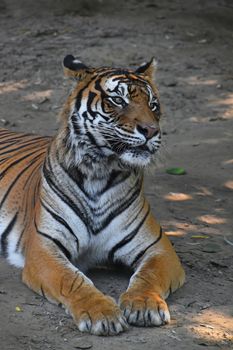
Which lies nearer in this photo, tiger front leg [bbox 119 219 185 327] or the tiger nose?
tiger front leg [bbox 119 219 185 327]

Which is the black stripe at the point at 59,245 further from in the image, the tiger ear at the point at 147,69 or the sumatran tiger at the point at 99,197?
the tiger ear at the point at 147,69

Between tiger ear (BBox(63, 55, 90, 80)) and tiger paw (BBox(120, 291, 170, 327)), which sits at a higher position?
tiger ear (BBox(63, 55, 90, 80))

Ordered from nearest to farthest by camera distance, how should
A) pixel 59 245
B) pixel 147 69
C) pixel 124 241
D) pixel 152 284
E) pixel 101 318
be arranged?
pixel 101 318 → pixel 152 284 → pixel 59 245 → pixel 124 241 → pixel 147 69

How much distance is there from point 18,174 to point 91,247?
3.23 ft

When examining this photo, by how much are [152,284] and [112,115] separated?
0.88 m

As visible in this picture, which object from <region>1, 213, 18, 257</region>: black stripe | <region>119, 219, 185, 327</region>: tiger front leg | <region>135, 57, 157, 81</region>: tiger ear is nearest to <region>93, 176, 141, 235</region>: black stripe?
<region>119, 219, 185, 327</region>: tiger front leg

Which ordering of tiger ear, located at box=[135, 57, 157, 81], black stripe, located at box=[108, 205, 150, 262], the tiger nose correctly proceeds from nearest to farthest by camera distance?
1. the tiger nose
2. black stripe, located at box=[108, 205, 150, 262]
3. tiger ear, located at box=[135, 57, 157, 81]

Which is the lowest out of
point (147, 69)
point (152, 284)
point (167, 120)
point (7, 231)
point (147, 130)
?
point (167, 120)

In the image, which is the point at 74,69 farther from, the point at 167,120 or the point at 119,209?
the point at 167,120

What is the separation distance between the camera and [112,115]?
4.71 m

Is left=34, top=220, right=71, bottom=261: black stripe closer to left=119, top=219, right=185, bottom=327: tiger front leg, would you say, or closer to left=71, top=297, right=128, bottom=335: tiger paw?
left=119, top=219, right=185, bottom=327: tiger front leg

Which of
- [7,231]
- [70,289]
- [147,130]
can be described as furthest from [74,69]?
[70,289]

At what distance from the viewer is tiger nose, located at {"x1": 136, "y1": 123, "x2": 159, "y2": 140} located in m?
4.56

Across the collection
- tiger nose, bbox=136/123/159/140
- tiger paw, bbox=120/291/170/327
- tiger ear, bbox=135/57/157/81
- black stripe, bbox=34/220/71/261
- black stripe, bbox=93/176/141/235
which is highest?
tiger ear, bbox=135/57/157/81
